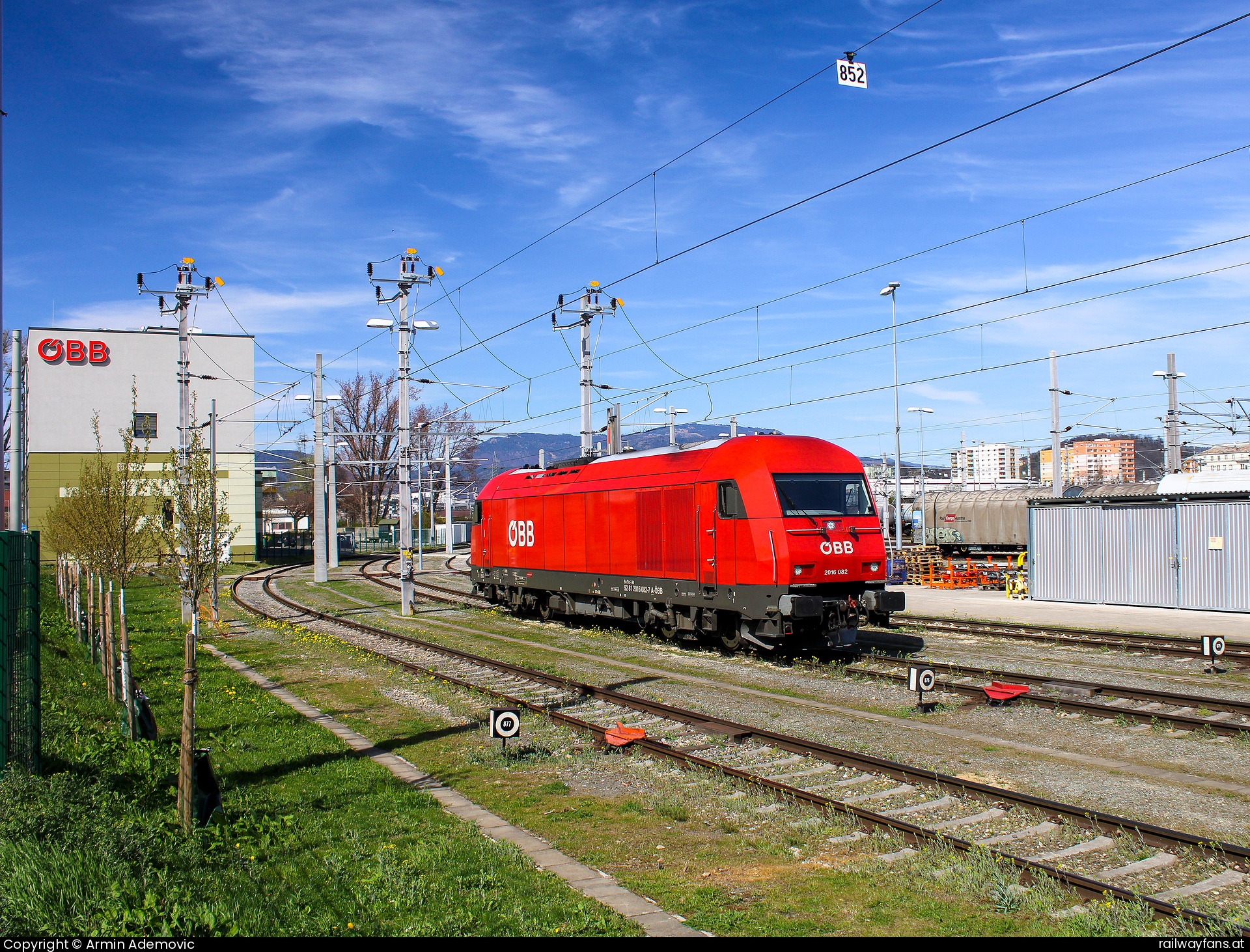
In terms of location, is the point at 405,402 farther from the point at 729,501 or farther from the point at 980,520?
the point at 980,520

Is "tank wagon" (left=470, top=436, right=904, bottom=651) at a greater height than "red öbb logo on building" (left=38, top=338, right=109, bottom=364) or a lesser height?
lesser

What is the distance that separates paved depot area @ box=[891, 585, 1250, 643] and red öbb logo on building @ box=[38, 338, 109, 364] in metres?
48.7

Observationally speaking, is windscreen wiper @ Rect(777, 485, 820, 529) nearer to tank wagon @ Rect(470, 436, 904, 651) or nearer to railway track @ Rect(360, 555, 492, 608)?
tank wagon @ Rect(470, 436, 904, 651)

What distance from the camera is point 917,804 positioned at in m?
8.02

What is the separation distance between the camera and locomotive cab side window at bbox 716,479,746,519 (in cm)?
1580

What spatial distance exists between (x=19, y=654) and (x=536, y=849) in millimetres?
4838

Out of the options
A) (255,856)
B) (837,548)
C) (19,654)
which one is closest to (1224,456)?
(837,548)

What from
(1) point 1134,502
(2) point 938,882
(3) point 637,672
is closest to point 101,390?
(3) point 637,672

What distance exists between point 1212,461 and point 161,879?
163 meters

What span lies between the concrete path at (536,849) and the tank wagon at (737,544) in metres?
7.28

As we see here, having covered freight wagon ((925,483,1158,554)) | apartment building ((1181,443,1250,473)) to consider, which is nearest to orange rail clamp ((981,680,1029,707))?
covered freight wagon ((925,483,1158,554))

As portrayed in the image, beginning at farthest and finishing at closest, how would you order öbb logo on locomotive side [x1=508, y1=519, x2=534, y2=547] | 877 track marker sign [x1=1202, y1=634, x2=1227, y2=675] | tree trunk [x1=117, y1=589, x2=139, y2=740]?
1. öbb logo on locomotive side [x1=508, y1=519, x2=534, y2=547]
2. 877 track marker sign [x1=1202, y1=634, x2=1227, y2=675]
3. tree trunk [x1=117, y1=589, x2=139, y2=740]

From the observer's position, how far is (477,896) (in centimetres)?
588
